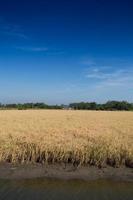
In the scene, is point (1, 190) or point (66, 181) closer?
point (1, 190)

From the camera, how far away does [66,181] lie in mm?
12641

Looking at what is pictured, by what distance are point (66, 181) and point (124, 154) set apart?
144 inches

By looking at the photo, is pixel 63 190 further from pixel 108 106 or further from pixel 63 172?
pixel 108 106

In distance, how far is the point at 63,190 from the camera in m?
11.4

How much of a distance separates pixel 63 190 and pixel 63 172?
7.57 ft

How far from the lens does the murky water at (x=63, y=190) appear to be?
1053cm

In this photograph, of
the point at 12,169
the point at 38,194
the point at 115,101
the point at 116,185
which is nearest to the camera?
the point at 38,194

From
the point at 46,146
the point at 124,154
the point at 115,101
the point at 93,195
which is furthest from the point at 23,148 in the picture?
the point at 115,101

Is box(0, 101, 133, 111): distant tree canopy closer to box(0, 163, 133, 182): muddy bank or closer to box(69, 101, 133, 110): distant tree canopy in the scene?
box(69, 101, 133, 110): distant tree canopy

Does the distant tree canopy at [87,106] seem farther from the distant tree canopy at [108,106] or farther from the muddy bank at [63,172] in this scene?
the muddy bank at [63,172]

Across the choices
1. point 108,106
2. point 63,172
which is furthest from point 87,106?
point 63,172

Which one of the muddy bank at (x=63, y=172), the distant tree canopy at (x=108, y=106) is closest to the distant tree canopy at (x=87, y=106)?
the distant tree canopy at (x=108, y=106)

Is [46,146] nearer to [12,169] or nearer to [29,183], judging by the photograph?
[12,169]

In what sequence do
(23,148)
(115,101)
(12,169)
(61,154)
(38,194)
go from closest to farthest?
(38,194), (12,169), (61,154), (23,148), (115,101)
